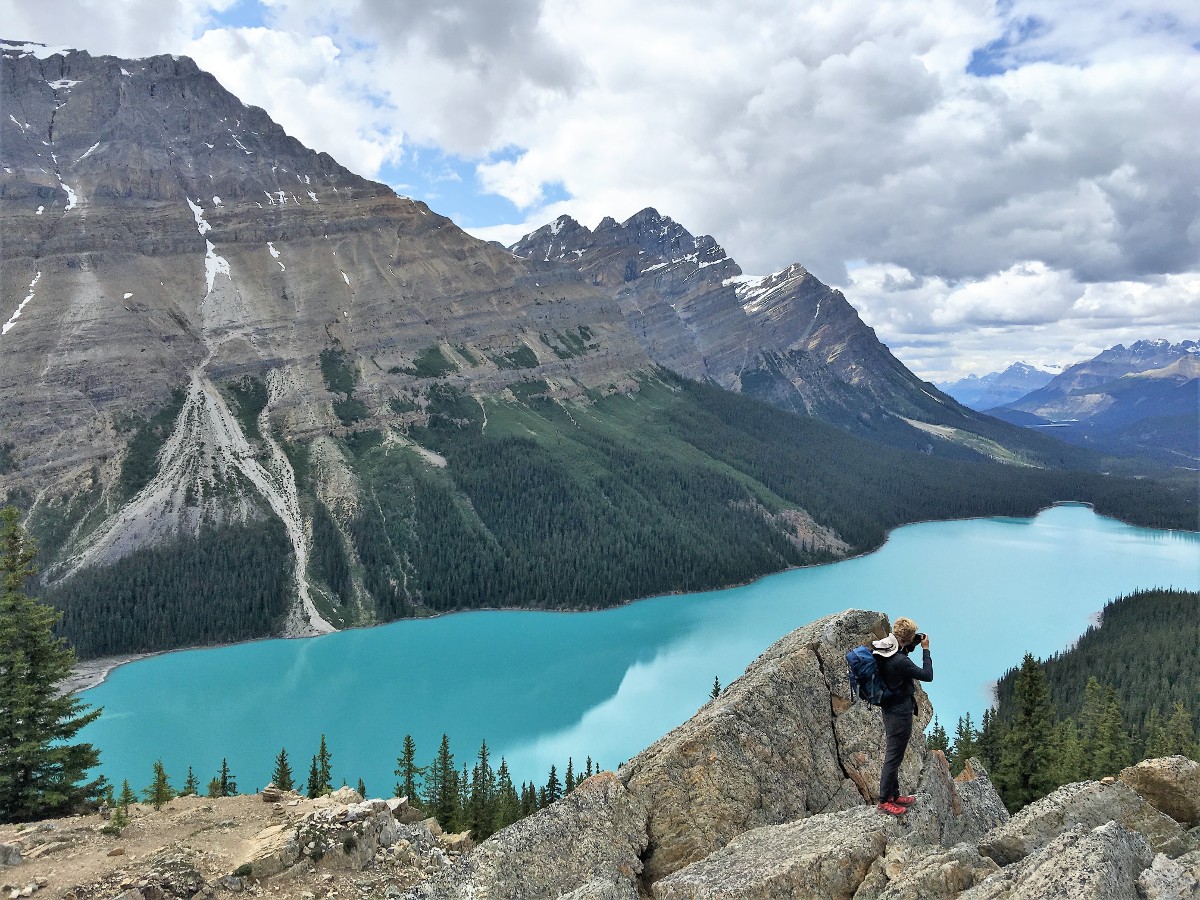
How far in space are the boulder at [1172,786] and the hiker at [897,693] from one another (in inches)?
174

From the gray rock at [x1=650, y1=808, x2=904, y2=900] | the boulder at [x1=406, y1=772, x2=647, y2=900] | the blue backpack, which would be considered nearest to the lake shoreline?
the boulder at [x1=406, y1=772, x2=647, y2=900]

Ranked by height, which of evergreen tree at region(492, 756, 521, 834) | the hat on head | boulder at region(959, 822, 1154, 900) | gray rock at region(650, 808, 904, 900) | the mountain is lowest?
evergreen tree at region(492, 756, 521, 834)

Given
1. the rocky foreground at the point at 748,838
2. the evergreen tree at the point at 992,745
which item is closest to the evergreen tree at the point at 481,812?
the rocky foreground at the point at 748,838

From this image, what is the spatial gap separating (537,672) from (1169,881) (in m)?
82.0

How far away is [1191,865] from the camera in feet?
29.8

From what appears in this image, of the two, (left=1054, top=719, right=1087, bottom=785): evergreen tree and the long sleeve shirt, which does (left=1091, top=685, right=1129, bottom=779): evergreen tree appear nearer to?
(left=1054, top=719, right=1087, bottom=785): evergreen tree

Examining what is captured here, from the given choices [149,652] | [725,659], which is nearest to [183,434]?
[149,652]

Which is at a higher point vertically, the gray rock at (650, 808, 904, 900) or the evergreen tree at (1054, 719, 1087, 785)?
the gray rock at (650, 808, 904, 900)

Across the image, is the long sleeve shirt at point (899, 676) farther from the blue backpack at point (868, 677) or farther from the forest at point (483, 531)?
the forest at point (483, 531)

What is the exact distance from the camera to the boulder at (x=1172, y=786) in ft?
41.4

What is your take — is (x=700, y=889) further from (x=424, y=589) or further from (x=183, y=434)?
(x=183, y=434)

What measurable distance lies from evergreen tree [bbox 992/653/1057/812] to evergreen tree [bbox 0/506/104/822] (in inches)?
1492

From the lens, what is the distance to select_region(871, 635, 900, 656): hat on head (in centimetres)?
1141

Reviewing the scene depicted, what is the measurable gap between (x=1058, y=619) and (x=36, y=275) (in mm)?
185929
